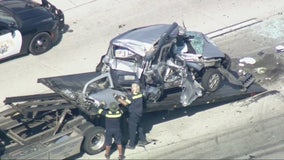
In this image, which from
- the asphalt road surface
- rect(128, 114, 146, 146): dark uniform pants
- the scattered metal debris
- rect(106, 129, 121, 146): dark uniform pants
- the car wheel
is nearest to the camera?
rect(106, 129, 121, 146): dark uniform pants

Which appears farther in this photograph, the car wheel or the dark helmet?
the car wheel

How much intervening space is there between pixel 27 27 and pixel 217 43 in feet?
18.3

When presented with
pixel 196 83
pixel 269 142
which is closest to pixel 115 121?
pixel 196 83

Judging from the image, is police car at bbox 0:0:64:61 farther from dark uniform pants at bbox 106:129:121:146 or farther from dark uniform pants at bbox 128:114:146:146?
dark uniform pants at bbox 106:129:121:146

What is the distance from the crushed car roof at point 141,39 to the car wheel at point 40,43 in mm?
3703

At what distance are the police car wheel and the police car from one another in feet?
16.4

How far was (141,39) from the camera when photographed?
52.4 ft

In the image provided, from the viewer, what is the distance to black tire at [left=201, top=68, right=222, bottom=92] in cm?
1612

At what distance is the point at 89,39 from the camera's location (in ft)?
65.9

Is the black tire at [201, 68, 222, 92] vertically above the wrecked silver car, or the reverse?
the wrecked silver car

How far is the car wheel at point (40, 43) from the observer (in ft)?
62.6

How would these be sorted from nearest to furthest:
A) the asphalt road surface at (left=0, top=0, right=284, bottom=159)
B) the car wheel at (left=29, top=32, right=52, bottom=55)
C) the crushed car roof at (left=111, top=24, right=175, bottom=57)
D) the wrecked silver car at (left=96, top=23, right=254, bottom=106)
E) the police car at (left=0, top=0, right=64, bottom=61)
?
the asphalt road surface at (left=0, top=0, right=284, bottom=159), the wrecked silver car at (left=96, top=23, right=254, bottom=106), the crushed car roof at (left=111, top=24, right=175, bottom=57), the police car at (left=0, top=0, right=64, bottom=61), the car wheel at (left=29, top=32, right=52, bottom=55)

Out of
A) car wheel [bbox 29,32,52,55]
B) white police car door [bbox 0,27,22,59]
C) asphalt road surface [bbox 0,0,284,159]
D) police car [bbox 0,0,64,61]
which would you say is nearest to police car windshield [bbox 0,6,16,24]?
police car [bbox 0,0,64,61]

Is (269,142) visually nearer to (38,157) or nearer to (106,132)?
(106,132)
